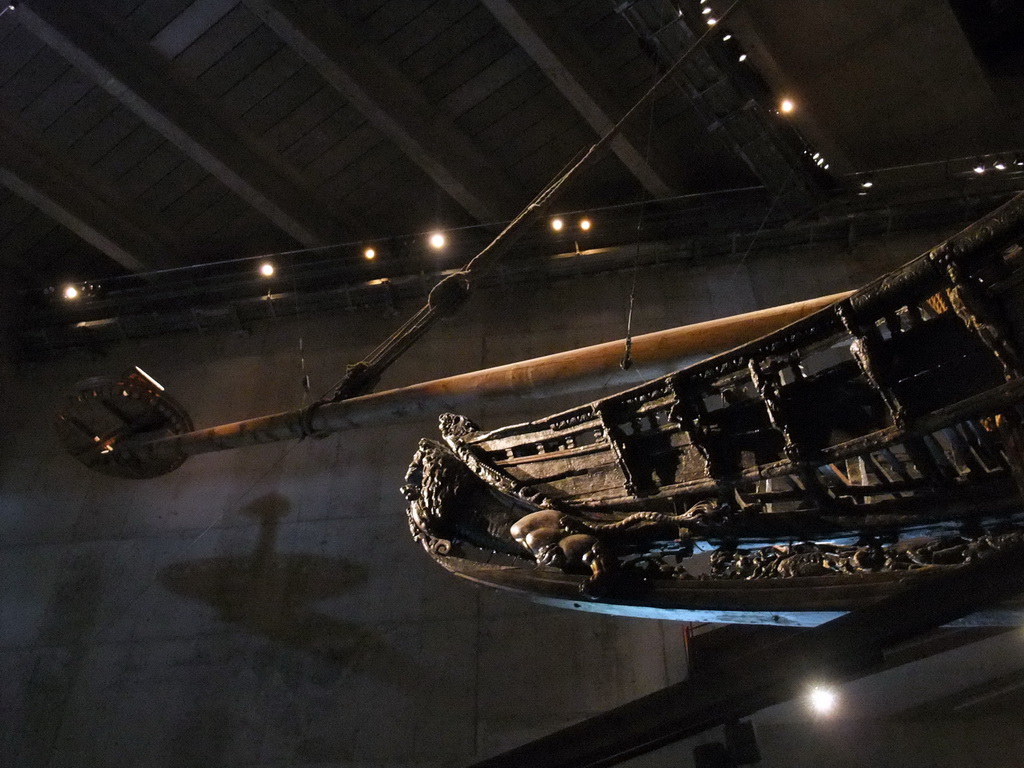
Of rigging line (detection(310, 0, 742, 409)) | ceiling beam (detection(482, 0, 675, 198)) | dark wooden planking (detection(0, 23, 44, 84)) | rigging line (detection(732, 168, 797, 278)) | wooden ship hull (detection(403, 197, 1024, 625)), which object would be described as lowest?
wooden ship hull (detection(403, 197, 1024, 625))

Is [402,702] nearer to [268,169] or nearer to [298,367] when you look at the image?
[298,367]

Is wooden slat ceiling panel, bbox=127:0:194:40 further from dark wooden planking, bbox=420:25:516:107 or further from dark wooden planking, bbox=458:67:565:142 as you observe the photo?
dark wooden planking, bbox=458:67:565:142

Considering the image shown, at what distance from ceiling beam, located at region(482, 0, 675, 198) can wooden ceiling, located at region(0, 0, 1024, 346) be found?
24 millimetres

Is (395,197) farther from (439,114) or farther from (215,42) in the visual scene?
(215,42)

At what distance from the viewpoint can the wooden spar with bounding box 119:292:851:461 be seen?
4.10 meters

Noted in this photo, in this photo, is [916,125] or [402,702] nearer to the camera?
[402,702]

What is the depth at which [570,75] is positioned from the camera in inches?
257

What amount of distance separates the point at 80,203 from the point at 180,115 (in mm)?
1910

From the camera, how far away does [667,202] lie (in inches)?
303

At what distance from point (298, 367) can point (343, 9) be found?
3.71 meters

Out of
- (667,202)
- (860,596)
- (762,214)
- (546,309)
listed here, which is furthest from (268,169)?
(860,596)

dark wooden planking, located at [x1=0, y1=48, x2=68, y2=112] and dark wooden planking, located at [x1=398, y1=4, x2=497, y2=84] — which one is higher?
dark wooden planking, located at [x1=398, y1=4, x2=497, y2=84]

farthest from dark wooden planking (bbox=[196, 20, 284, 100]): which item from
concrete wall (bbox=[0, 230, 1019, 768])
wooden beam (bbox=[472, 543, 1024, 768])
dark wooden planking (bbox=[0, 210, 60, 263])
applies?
wooden beam (bbox=[472, 543, 1024, 768])

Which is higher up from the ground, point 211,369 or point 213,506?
point 211,369
